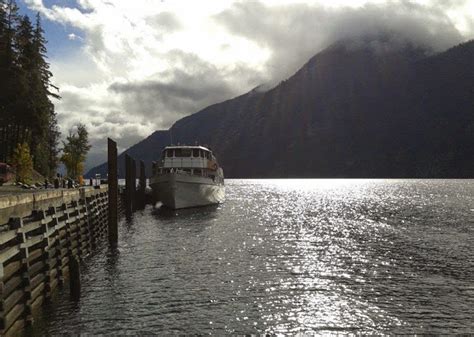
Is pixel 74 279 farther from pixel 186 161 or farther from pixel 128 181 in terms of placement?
pixel 186 161

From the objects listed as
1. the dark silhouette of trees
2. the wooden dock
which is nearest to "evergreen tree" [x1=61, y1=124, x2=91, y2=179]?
the dark silhouette of trees

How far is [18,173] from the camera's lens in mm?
48250

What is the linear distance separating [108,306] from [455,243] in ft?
86.7

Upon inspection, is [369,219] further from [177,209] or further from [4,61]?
[4,61]

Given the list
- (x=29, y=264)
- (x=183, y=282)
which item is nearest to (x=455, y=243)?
(x=183, y=282)

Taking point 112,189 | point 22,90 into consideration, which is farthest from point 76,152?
point 112,189

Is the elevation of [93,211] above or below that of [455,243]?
above

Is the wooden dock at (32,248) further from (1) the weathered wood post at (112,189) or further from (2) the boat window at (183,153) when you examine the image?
(2) the boat window at (183,153)

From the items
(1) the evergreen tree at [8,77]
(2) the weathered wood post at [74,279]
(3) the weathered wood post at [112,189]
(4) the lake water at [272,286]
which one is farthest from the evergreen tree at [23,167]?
(2) the weathered wood post at [74,279]

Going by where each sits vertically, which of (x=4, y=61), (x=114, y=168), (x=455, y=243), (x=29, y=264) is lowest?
(x=455, y=243)

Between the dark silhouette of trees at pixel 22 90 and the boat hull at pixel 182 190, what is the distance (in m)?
18.9

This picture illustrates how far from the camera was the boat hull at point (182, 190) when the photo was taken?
175 feet

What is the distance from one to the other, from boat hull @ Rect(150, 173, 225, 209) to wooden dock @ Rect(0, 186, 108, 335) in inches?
1175

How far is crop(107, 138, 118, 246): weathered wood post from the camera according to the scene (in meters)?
28.6
